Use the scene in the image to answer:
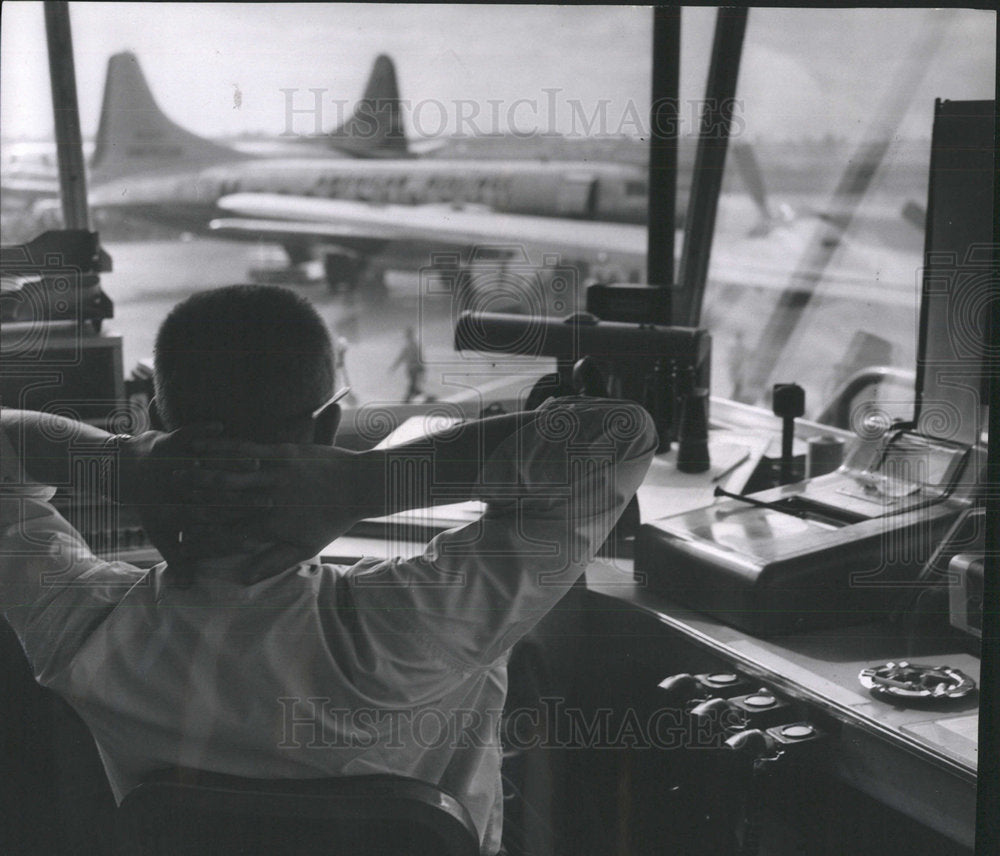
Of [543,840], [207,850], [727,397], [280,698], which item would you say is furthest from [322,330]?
[727,397]

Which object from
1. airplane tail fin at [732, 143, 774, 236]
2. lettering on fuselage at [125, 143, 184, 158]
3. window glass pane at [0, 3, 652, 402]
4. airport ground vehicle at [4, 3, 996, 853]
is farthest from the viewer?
airplane tail fin at [732, 143, 774, 236]

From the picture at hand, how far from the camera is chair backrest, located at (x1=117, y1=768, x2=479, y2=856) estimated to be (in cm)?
73

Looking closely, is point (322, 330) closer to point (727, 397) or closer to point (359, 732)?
point (359, 732)

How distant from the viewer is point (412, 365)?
7.91 feet

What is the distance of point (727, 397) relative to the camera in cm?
237

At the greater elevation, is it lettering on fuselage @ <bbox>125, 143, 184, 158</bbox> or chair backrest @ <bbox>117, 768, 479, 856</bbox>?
lettering on fuselage @ <bbox>125, 143, 184, 158</bbox>

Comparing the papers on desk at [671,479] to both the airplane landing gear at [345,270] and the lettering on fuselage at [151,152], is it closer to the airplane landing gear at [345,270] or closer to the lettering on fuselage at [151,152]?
the lettering on fuselage at [151,152]

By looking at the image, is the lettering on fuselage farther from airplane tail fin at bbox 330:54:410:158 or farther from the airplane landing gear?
the airplane landing gear

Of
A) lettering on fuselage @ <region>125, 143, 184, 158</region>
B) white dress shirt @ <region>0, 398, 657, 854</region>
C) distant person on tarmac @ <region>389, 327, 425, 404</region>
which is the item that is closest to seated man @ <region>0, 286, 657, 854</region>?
white dress shirt @ <region>0, 398, 657, 854</region>

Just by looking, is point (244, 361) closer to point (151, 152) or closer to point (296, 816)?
point (296, 816)

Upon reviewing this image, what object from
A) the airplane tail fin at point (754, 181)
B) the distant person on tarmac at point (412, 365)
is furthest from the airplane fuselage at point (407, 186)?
the distant person on tarmac at point (412, 365)

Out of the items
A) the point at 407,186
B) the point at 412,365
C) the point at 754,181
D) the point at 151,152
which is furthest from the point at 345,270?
the point at 412,365

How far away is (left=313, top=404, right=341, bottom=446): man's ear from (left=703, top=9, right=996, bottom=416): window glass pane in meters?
0.70

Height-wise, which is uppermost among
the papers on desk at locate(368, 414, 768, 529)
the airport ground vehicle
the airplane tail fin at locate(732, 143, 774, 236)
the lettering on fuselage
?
the lettering on fuselage
